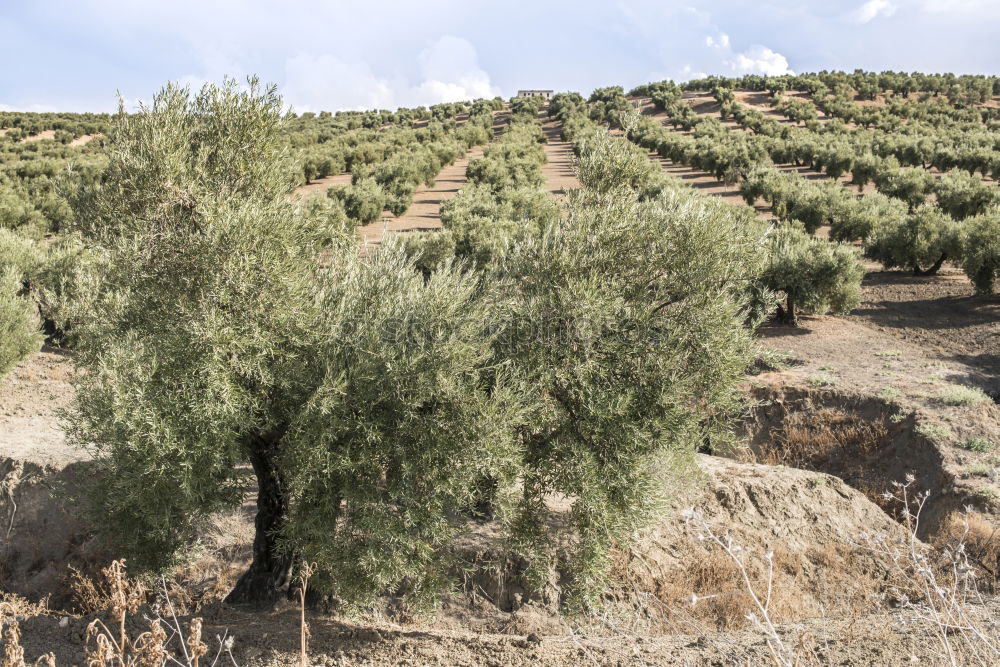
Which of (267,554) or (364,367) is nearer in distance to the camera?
(364,367)

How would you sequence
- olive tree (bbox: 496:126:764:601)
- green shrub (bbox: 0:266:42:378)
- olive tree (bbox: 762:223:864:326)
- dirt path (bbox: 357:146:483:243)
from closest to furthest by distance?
1. olive tree (bbox: 496:126:764:601)
2. green shrub (bbox: 0:266:42:378)
3. olive tree (bbox: 762:223:864:326)
4. dirt path (bbox: 357:146:483:243)

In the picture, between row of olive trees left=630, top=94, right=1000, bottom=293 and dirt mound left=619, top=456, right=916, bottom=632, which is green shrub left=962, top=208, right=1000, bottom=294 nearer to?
row of olive trees left=630, top=94, right=1000, bottom=293

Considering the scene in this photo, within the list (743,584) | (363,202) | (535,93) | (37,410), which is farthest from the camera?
(535,93)

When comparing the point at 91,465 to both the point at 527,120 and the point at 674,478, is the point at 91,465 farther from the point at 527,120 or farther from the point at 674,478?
the point at 527,120

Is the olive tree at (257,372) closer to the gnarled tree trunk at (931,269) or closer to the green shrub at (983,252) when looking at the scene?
the green shrub at (983,252)

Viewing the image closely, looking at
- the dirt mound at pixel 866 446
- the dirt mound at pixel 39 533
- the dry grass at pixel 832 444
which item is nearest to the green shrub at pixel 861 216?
the dirt mound at pixel 866 446

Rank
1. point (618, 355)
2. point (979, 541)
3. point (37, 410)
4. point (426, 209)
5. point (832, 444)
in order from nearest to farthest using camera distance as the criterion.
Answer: point (618, 355) → point (979, 541) → point (832, 444) → point (37, 410) → point (426, 209)

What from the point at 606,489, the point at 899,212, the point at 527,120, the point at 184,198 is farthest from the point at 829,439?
the point at 527,120

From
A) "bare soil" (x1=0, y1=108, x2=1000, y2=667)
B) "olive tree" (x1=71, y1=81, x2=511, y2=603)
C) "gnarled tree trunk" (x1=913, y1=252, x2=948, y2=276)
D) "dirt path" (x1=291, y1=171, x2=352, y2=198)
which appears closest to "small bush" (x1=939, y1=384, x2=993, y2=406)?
"bare soil" (x1=0, y1=108, x2=1000, y2=667)

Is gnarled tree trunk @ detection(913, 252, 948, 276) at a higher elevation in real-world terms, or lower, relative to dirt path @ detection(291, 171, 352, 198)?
lower

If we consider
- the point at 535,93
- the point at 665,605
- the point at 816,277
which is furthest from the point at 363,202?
the point at 535,93

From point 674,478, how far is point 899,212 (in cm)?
3583

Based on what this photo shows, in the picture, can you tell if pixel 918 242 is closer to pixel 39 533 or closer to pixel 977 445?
pixel 977 445

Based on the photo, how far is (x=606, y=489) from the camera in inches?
359
